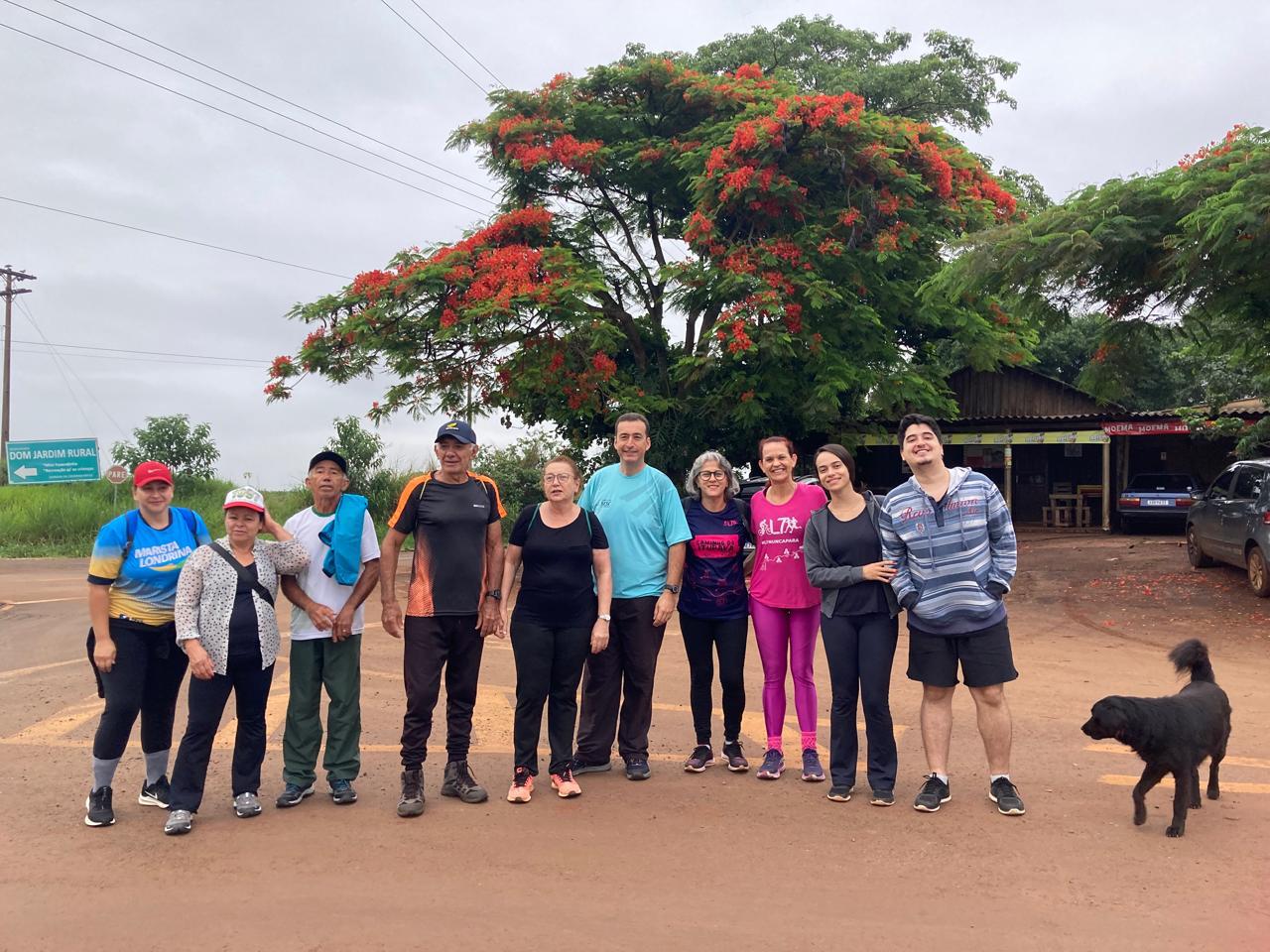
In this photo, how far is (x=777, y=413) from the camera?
17625mm

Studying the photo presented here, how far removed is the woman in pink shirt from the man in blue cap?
1362 millimetres

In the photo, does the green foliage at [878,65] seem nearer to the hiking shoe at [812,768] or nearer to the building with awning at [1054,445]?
the building with awning at [1054,445]

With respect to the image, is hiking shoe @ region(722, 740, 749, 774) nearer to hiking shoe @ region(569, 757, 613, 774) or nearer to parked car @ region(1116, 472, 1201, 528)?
hiking shoe @ region(569, 757, 613, 774)

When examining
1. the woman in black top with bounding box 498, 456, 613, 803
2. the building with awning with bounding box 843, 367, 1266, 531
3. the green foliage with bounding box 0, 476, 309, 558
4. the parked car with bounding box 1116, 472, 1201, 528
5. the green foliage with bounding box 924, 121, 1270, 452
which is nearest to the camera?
the woman in black top with bounding box 498, 456, 613, 803

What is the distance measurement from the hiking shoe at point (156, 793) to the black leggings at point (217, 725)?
12.0 inches

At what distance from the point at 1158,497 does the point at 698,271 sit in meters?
12.5

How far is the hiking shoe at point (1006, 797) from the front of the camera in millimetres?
4445

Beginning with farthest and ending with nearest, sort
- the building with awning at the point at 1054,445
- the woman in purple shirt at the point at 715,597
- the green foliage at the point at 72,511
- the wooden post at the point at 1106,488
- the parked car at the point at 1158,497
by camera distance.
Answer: the green foliage at the point at 72,511, the wooden post at the point at 1106,488, the building with awning at the point at 1054,445, the parked car at the point at 1158,497, the woman in purple shirt at the point at 715,597

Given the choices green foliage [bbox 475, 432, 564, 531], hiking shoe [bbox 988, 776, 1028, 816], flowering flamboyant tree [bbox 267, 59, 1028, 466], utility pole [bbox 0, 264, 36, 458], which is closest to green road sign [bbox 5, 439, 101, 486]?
utility pole [bbox 0, 264, 36, 458]

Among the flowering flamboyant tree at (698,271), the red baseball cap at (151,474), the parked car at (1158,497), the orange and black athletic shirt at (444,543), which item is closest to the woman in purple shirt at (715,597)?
the orange and black athletic shirt at (444,543)

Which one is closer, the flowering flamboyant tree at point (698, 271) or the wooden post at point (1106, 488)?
the flowering flamboyant tree at point (698, 271)

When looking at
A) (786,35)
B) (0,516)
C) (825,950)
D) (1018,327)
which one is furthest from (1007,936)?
(0,516)

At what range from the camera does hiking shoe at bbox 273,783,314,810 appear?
4660 millimetres

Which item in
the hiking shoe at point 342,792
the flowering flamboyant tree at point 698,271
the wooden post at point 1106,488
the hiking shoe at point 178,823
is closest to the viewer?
the hiking shoe at point 178,823
